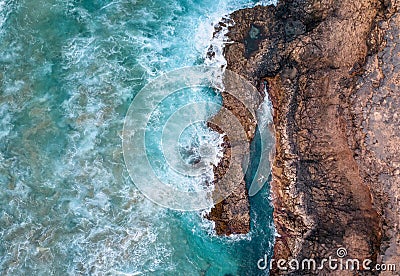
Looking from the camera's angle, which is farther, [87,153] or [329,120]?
[87,153]

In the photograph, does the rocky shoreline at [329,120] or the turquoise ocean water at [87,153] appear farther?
the turquoise ocean water at [87,153]

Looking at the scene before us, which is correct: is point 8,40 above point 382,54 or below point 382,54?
above

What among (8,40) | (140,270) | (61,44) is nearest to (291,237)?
(140,270)

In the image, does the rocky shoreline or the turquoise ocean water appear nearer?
the rocky shoreline

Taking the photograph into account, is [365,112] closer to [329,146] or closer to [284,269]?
[329,146]
